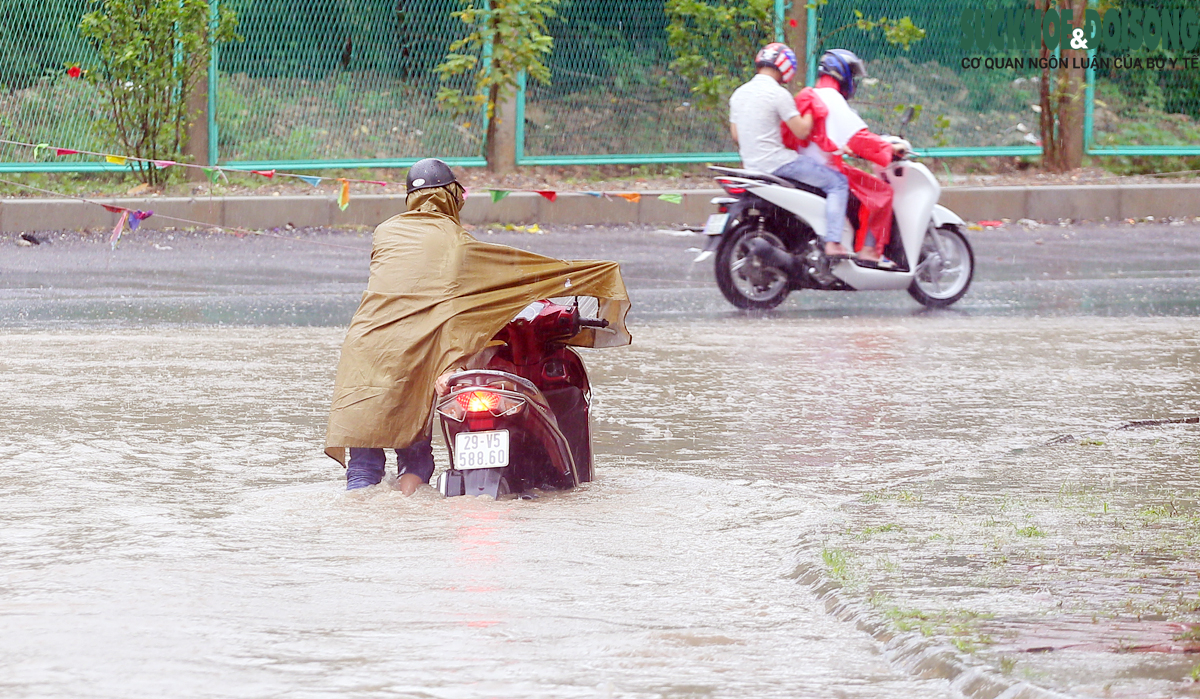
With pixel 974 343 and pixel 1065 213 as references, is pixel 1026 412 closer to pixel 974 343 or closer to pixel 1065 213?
pixel 974 343

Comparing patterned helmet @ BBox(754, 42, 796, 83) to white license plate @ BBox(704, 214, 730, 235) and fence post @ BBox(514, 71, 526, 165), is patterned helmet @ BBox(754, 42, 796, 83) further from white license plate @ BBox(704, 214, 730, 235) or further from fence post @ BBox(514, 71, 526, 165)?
fence post @ BBox(514, 71, 526, 165)

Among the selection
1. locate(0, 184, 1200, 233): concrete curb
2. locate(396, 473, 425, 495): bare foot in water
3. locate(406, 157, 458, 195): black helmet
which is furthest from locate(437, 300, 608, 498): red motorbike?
locate(0, 184, 1200, 233): concrete curb

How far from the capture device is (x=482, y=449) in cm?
612

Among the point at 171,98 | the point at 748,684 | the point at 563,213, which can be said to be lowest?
the point at 748,684

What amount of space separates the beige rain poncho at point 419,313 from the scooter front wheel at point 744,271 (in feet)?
19.5

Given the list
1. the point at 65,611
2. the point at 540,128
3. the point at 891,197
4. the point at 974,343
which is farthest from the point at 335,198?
the point at 65,611

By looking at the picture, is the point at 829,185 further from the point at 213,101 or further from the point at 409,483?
the point at 213,101

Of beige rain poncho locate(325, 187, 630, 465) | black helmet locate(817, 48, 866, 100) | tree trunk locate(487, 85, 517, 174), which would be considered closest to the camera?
beige rain poncho locate(325, 187, 630, 465)

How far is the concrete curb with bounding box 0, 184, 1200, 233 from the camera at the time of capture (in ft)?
50.1

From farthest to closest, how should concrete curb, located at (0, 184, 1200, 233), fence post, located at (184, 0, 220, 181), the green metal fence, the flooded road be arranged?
fence post, located at (184, 0, 220, 181), the green metal fence, concrete curb, located at (0, 184, 1200, 233), the flooded road

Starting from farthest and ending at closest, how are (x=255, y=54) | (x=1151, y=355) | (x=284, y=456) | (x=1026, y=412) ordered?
(x=255, y=54)
(x=1151, y=355)
(x=1026, y=412)
(x=284, y=456)

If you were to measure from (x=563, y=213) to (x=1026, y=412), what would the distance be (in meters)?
8.71

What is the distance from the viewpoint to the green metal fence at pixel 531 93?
16.9 m

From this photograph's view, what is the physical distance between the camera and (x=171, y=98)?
1702 cm
